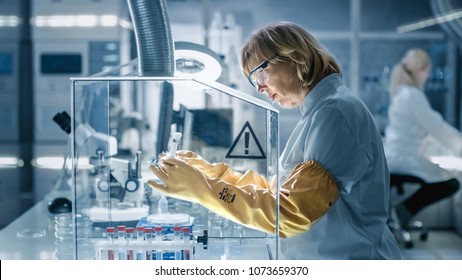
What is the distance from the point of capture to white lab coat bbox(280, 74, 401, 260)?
1.25m

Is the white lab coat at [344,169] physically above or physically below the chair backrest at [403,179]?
above

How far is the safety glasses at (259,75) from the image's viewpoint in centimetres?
131

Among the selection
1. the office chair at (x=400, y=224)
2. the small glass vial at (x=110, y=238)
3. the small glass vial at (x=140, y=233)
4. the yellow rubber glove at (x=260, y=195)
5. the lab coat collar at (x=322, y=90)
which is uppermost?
the lab coat collar at (x=322, y=90)

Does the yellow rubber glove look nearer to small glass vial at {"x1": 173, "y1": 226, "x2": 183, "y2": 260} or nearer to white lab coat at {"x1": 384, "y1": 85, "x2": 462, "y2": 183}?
small glass vial at {"x1": 173, "y1": 226, "x2": 183, "y2": 260}

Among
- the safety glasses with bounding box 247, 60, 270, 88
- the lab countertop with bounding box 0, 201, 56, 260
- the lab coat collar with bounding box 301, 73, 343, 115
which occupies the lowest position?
the lab countertop with bounding box 0, 201, 56, 260

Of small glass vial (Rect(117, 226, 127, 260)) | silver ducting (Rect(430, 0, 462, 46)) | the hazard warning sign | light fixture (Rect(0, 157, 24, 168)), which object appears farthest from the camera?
light fixture (Rect(0, 157, 24, 168))

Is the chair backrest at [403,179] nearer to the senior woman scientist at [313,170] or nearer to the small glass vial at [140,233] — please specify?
the senior woman scientist at [313,170]

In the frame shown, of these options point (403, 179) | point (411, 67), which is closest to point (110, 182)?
point (403, 179)

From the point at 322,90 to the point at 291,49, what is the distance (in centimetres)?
11

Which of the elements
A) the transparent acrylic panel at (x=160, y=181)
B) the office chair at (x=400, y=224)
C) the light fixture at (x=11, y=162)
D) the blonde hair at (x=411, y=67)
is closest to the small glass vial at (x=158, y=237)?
the transparent acrylic panel at (x=160, y=181)

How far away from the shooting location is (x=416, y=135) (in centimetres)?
377

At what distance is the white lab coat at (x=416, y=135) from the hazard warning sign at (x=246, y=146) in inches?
93.4

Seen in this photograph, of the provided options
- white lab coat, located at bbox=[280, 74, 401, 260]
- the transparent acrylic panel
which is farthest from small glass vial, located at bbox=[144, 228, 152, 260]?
white lab coat, located at bbox=[280, 74, 401, 260]

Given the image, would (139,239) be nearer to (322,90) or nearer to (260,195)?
(260,195)
